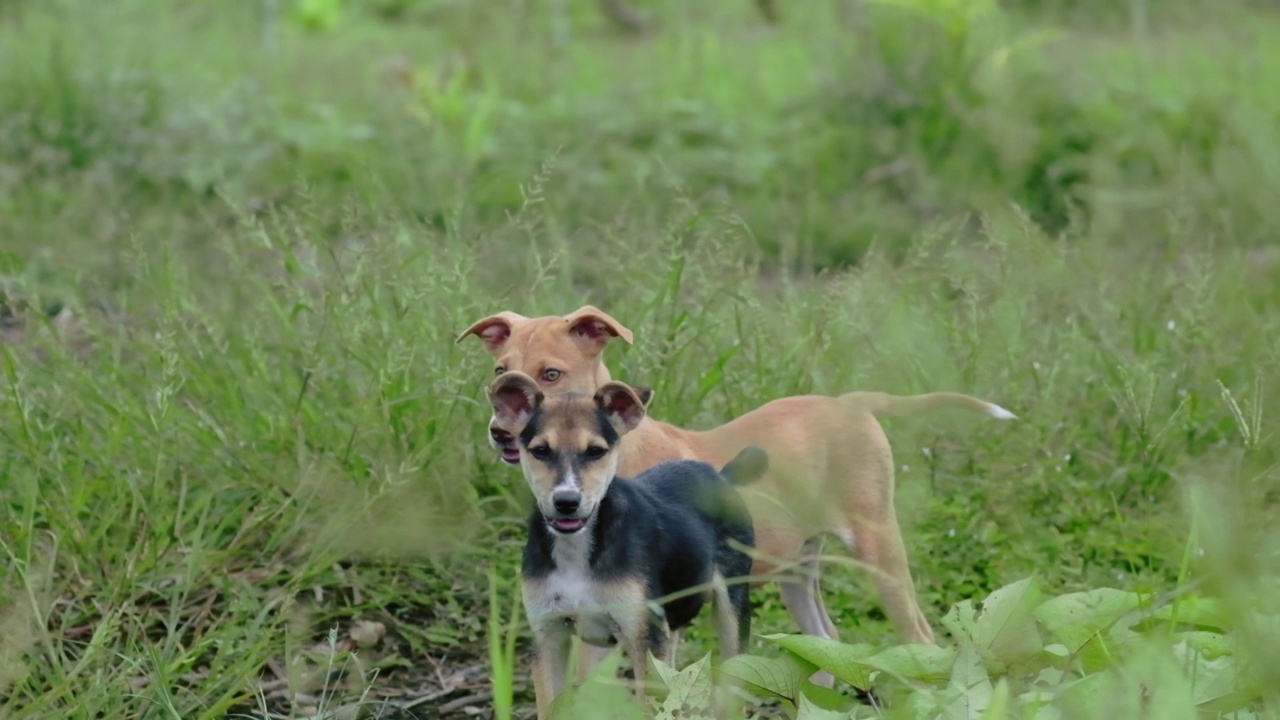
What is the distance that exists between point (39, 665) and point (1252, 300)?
469 centimetres

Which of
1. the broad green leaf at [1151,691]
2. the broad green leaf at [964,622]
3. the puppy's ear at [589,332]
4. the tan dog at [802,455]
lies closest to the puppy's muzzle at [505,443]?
the tan dog at [802,455]

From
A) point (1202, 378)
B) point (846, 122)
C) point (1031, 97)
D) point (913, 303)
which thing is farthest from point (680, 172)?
point (1202, 378)

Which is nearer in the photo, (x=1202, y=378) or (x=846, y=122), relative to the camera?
(x=1202, y=378)

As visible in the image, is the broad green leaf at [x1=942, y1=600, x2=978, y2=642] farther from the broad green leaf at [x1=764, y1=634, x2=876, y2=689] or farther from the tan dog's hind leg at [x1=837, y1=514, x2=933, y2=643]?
the tan dog's hind leg at [x1=837, y1=514, x2=933, y2=643]

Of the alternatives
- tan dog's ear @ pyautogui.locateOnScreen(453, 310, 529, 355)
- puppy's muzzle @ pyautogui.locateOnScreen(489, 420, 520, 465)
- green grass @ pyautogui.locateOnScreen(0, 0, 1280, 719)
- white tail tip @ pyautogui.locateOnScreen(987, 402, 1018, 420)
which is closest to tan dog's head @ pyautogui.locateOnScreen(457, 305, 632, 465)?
tan dog's ear @ pyautogui.locateOnScreen(453, 310, 529, 355)

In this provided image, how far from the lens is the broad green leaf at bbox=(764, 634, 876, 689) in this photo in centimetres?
374

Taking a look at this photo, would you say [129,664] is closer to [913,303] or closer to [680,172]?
[913,303]

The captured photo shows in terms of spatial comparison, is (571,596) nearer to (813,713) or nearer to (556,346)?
(813,713)

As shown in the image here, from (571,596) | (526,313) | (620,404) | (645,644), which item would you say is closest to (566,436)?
(620,404)

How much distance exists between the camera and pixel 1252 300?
669 cm

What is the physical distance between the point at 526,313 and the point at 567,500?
2.04m

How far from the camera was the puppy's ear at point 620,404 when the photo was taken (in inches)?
157

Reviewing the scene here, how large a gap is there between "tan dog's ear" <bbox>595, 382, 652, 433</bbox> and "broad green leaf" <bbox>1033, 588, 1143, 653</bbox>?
1024mm

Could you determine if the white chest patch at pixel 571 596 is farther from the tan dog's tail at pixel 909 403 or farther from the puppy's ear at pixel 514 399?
the tan dog's tail at pixel 909 403
